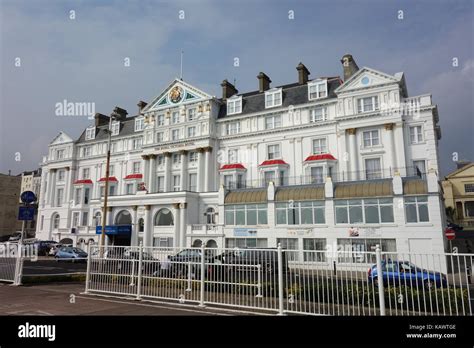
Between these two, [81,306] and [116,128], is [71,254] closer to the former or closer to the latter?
[116,128]

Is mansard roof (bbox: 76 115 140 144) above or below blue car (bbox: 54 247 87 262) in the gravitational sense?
above

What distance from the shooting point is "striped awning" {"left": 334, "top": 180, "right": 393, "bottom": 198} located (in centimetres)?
2909

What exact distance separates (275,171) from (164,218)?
15.2m

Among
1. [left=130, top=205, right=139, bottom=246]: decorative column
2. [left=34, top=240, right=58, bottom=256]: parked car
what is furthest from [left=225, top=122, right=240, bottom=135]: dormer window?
[left=34, top=240, right=58, bottom=256]: parked car

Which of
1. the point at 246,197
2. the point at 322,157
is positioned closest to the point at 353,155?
the point at 322,157

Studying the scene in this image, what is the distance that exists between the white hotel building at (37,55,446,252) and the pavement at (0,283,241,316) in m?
22.3

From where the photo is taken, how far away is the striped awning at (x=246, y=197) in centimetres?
3491

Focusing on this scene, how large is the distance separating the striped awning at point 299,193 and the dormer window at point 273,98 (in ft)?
42.6

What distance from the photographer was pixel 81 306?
10805mm

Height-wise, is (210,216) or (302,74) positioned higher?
(302,74)

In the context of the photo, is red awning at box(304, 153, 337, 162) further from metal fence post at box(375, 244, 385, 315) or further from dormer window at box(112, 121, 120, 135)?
dormer window at box(112, 121, 120, 135)

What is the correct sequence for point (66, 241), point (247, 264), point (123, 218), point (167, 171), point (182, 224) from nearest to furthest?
1. point (247, 264)
2. point (182, 224)
3. point (123, 218)
4. point (167, 171)
5. point (66, 241)

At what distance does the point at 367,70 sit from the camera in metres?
35.0
